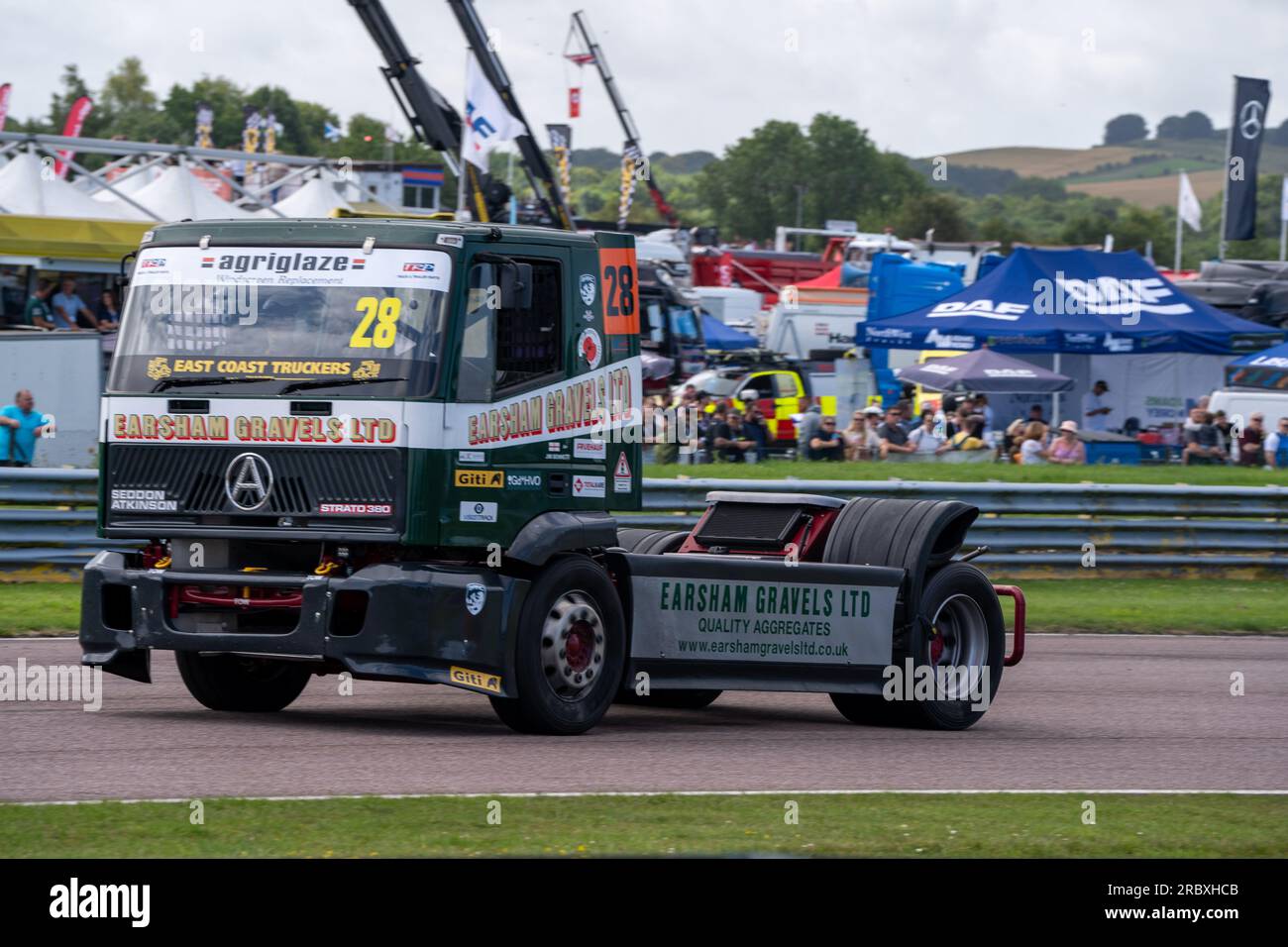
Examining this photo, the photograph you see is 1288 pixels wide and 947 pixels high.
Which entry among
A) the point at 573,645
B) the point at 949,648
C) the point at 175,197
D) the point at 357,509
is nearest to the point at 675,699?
the point at 949,648

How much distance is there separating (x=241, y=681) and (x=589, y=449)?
2.43 m

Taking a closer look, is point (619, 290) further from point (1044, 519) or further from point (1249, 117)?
point (1249, 117)

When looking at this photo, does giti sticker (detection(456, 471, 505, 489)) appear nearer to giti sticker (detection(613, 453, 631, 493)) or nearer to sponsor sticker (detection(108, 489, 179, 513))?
giti sticker (detection(613, 453, 631, 493))

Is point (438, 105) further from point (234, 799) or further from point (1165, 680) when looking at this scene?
point (234, 799)

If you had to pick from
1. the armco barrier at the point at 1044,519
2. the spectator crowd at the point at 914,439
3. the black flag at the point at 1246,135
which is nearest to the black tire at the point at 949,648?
the armco barrier at the point at 1044,519

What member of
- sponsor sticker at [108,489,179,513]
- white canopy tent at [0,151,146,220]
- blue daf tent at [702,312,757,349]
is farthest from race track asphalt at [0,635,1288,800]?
blue daf tent at [702,312,757,349]

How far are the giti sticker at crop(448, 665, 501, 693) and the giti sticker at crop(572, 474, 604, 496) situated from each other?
1196mm

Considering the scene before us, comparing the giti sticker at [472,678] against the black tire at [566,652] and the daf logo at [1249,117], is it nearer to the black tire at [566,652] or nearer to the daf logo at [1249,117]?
the black tire at [566,652]

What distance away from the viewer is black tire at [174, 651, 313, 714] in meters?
10.5

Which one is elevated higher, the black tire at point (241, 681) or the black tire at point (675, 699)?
the black tire at point (241, 681)

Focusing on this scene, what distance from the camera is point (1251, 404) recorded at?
27.1m

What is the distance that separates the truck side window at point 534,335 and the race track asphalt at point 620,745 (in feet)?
6.22

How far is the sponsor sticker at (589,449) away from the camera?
1016cm

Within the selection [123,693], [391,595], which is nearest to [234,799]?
[391,595]
